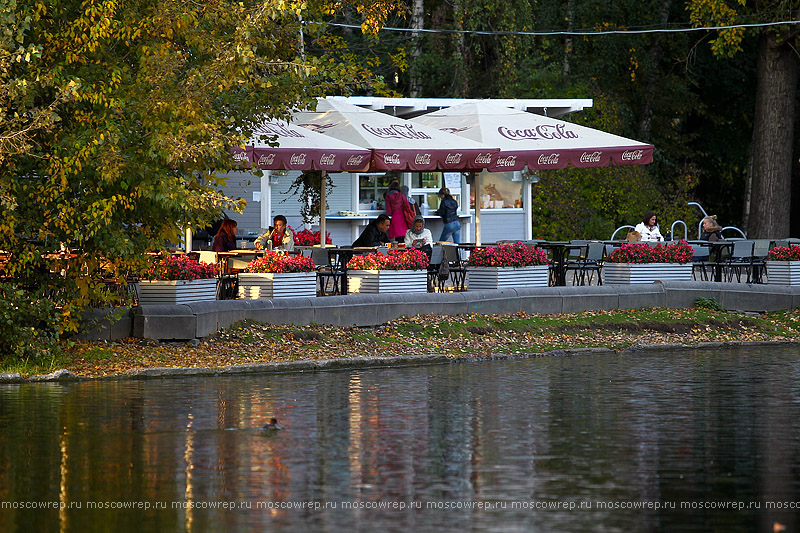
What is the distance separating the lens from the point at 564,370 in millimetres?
16484

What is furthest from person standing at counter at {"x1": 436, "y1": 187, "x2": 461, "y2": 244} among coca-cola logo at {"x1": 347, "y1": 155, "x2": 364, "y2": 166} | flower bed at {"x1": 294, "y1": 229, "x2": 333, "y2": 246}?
coca-cola logo at {"x1": 347, "y1": 155, "x2": 364, "y2": 166}

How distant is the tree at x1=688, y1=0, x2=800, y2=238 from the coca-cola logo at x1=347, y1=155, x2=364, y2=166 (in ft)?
52.5

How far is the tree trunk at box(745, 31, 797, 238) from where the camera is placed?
34.1 m

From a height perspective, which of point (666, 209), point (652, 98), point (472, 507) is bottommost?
point (472, 507)

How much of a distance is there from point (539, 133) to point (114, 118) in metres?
10.6

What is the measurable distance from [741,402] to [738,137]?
34067mm

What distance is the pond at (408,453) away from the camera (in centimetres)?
826

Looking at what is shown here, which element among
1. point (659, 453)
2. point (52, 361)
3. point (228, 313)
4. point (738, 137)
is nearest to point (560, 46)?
point (738, 137)

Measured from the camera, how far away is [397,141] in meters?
22.6

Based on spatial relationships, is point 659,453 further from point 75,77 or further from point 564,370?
point 75,77

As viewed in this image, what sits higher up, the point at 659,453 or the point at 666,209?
the point at 666,209

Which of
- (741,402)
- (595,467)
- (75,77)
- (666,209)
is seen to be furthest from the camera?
(666,209)

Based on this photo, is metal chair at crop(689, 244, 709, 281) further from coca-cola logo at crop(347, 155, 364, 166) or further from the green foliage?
coca-cola logo at crop(347, 155, 364, 166)

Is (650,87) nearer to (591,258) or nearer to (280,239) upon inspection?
(591,258)
